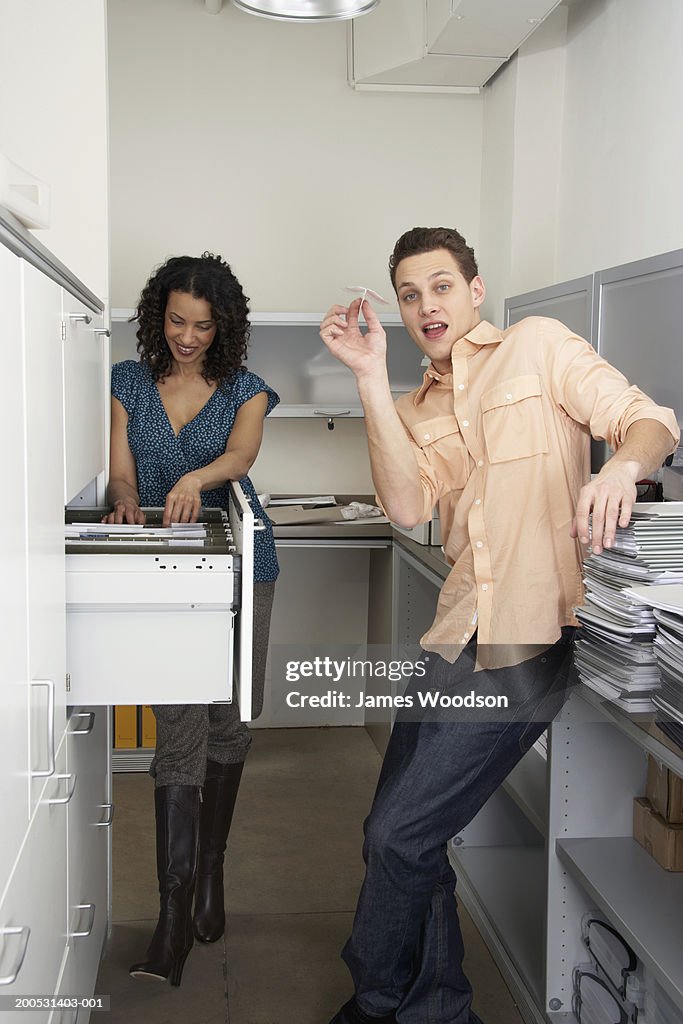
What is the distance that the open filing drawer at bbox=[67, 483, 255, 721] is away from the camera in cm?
158

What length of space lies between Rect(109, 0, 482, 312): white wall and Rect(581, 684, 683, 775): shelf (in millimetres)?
2530

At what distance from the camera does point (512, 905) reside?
94.3 inches

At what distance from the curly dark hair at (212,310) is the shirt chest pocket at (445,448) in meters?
0.63

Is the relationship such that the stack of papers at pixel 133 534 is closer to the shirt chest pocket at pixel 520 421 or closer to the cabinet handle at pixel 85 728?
the cabinet handle at pixel 85 728

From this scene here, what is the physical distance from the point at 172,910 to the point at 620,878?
911 mm

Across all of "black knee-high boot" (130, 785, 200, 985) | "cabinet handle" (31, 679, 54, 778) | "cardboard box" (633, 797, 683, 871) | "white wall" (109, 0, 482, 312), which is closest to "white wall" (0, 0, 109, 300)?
"black knee-high boot" (130, 785, 200, 985)

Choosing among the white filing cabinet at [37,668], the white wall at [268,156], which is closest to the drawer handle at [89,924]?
the white filing cabinet at [37,668]

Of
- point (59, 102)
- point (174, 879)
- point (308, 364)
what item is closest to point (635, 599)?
point (174, 879)

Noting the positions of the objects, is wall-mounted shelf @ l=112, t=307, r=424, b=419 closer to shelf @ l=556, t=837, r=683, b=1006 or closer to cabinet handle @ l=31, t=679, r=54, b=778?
shelf @ l=556, t=837, r=683, b=1006

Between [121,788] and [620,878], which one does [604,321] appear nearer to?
[620,878]

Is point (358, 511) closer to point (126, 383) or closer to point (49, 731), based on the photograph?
point (126, 383)

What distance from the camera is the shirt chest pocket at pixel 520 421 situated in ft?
5.70

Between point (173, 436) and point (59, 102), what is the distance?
780 millimetres

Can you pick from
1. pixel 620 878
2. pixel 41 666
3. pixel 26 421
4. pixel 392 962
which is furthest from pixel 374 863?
pixel 26 421
